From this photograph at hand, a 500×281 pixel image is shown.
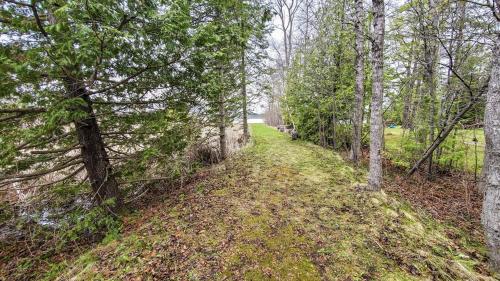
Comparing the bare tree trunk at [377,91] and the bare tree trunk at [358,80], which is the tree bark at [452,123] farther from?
the bare tree trunk at [377,91]

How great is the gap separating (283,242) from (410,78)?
6225 millimetres

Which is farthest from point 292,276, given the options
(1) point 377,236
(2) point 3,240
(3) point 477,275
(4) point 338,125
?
(4) point 338,125

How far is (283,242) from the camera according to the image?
2926mm

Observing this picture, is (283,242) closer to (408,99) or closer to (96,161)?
(96,161)

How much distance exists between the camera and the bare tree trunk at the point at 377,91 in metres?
3.94

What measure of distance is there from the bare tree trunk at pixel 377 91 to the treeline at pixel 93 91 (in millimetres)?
2027

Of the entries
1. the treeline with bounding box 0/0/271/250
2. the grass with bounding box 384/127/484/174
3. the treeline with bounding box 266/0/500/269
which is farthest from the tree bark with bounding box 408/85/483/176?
the treeline with bounding box 0/0/271/250

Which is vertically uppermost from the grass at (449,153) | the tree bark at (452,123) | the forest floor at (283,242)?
the tree bark at (452,123)

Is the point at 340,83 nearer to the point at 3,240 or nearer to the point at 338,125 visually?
the point at 338,125

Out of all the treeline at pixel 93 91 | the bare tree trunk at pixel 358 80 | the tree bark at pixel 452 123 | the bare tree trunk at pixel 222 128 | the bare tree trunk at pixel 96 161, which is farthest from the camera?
the bare tree trunk at pixel 222 128

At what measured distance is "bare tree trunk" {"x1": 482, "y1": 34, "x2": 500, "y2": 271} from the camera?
7.86 feet

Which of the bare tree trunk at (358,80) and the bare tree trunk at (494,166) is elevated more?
the bare tree trunk at (358,80)

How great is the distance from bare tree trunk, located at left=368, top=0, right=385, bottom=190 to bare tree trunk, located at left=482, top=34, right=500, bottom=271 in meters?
1.63

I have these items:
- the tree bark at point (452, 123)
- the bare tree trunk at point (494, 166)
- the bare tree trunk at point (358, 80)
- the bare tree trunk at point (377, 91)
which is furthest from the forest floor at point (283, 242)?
the tree bark at point (452, 123)
